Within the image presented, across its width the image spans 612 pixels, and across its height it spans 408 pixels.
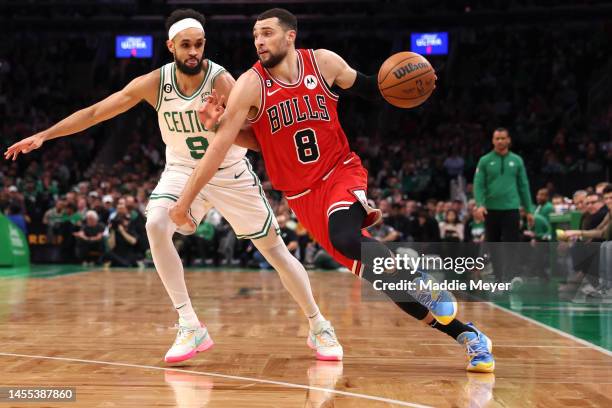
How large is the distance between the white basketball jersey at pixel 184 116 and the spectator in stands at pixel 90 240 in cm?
1141

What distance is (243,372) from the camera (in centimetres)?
428

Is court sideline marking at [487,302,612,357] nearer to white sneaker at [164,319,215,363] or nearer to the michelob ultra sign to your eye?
white sneaker at [164,319,215,363]

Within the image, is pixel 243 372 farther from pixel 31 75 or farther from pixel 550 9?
pixel 31 75

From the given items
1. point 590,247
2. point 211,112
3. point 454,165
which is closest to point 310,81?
point 211,112

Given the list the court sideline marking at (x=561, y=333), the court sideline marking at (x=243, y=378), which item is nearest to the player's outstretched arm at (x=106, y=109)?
the court sideline marking at (x=243, y=378)

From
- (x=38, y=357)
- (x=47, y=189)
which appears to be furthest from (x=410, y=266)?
(x=47, y=189)

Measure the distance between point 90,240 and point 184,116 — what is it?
38.5 ft

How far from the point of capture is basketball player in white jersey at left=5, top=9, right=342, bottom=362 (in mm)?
4738

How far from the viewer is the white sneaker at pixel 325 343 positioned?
4.67 m

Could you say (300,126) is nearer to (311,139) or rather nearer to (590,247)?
(311,139)

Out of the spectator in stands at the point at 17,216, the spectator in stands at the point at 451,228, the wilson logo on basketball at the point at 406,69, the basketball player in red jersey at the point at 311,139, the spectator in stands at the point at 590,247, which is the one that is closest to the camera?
the basketball player in red jersey at the point at 311,139

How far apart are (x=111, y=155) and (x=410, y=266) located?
804 inches

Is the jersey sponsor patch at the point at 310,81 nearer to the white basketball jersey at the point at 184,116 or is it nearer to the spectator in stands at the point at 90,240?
the white basketball jersey at the point at 184,116

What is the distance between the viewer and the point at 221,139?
167 inches
